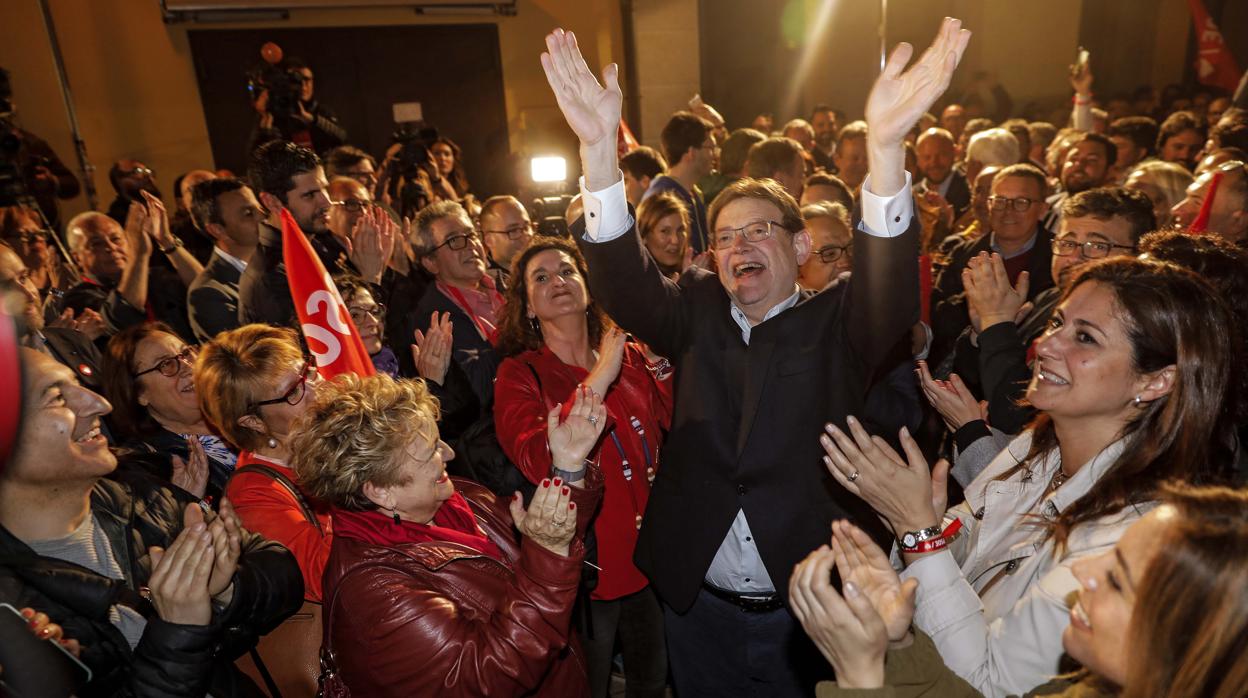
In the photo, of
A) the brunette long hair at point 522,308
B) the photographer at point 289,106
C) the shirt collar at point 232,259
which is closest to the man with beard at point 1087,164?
the brunette long hair at point 522,308

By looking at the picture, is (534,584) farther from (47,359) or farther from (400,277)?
(400,277)

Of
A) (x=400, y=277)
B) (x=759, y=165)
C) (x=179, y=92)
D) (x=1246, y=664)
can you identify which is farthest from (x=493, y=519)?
(x=179, y=92)

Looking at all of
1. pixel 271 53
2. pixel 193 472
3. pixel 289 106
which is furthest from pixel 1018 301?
pixel 271 53

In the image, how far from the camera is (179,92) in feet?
29.6

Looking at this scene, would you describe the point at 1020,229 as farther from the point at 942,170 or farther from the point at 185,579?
the point at 185,579

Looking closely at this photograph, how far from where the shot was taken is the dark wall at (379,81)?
9.19m

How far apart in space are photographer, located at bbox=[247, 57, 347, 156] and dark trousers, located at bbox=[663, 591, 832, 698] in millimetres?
5820

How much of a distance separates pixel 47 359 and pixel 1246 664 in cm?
237

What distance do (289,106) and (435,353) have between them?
5109 mm

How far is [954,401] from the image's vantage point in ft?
7.50

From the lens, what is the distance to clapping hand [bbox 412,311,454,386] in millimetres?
2830

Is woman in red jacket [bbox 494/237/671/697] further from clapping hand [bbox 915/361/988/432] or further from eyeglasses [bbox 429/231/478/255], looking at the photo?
clapping hand [bbox 915/361/988/432]

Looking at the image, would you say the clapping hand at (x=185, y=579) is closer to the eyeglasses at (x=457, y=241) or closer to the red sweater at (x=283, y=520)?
the red sweater at (x=283, y=520)


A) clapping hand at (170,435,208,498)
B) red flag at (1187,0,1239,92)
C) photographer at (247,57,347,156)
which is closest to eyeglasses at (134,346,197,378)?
clapping hand at (170,435,208,498)
